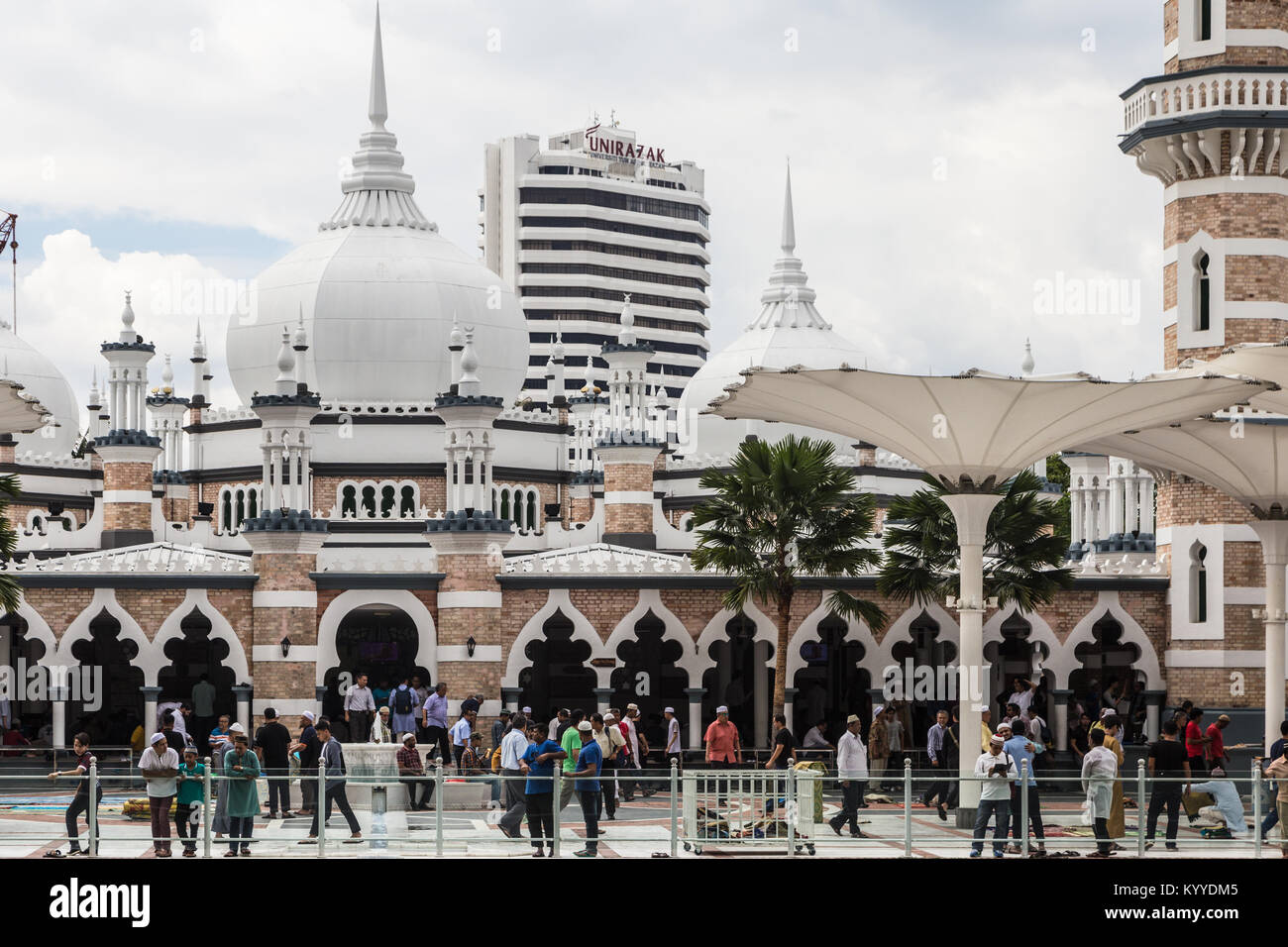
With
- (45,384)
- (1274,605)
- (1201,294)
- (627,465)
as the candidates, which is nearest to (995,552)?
(1274,605)

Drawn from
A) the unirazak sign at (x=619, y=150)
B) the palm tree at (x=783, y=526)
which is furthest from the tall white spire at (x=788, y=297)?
the unirazak sign at (x=619, y=150)

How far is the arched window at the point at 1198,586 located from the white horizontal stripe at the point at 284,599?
1756 centimetres

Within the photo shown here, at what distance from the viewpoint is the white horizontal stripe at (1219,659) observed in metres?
39.9

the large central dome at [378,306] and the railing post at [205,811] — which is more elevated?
the large central dome at [378,306]

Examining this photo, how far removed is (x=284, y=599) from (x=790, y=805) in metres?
19.7

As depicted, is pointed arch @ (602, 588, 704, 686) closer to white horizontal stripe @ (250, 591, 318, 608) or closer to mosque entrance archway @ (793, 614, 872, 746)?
mosque entrance archway @ (793, 614, 872, 746)

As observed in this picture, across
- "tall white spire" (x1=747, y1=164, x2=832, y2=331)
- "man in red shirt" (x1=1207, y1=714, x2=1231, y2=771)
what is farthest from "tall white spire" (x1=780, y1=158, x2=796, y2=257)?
"man in red shirt" (x1=1207, y1=714, x2=1231, y2=771)

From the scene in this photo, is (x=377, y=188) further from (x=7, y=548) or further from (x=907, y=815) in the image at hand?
(x=907, y=815)

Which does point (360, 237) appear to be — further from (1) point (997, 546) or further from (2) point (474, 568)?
(1) point (997, 546)

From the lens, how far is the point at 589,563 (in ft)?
135

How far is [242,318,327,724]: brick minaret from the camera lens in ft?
131

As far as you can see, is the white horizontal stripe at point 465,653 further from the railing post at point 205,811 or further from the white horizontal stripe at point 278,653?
the railing post at point 205,811

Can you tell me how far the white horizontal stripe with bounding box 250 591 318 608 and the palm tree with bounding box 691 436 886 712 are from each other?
7822 mm
